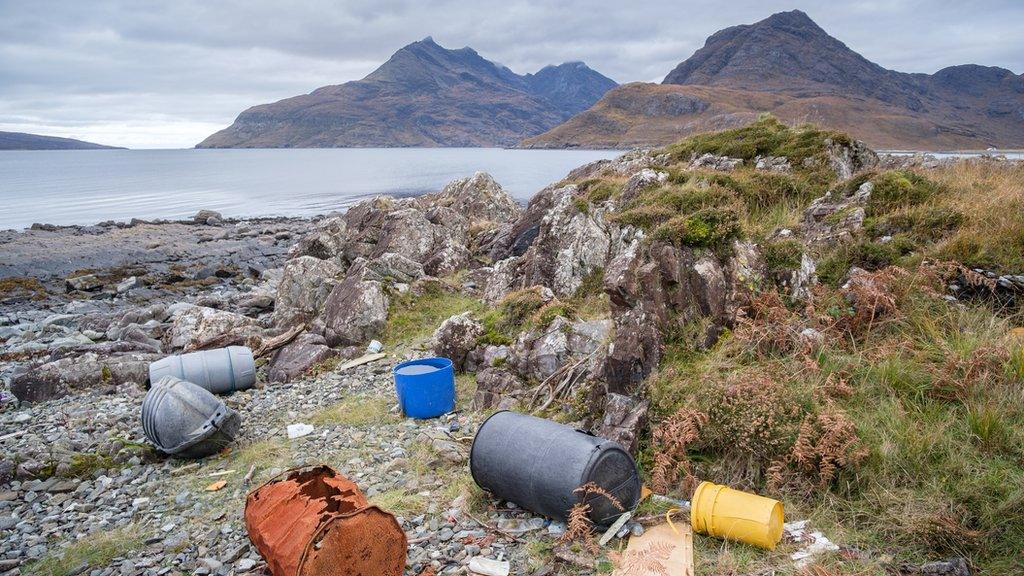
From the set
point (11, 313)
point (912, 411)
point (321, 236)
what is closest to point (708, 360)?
point (912, 411)

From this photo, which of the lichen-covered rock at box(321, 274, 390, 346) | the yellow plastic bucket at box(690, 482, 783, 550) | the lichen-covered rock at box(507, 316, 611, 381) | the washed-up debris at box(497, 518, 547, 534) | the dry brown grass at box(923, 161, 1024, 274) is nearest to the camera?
the yellow plastic bucket at box(690, 482, 783, 550)

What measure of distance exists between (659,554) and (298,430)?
5480 millimetres

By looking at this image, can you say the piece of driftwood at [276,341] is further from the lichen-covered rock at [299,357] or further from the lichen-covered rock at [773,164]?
the lichen-covered rock at [773,164]

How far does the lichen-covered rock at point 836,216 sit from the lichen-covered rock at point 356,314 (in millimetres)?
8155

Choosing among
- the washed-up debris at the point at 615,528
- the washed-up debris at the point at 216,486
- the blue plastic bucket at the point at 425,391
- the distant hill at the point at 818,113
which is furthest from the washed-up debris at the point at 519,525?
the distant hill at the point at 818,113

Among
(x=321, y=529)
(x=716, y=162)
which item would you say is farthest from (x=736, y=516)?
(x=716, y=162)

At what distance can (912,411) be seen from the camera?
5672mm

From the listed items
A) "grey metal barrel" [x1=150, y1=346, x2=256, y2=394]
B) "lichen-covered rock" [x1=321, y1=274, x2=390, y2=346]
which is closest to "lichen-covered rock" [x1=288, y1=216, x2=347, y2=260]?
"lichen-covered rock" [x1=321, y1=274, x2=390, y2=346]

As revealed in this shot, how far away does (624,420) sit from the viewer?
6.34 meters

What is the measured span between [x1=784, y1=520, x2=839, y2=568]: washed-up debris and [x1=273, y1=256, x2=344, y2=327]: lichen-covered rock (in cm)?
1152

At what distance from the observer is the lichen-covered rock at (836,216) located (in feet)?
29.5

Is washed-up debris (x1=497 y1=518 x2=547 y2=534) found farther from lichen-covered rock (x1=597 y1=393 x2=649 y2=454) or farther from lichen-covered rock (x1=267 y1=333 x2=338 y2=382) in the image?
lichen-covered rock (x1=267 y1=333 x2=338 y2=382)

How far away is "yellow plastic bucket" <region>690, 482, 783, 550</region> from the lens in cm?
467

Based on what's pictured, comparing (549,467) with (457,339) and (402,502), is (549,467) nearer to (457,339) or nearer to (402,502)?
(402,502)
